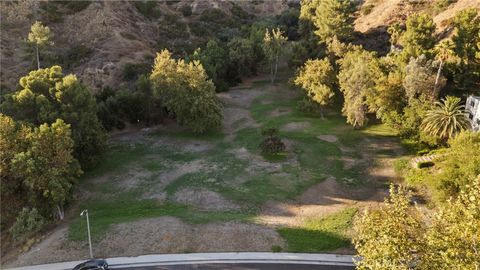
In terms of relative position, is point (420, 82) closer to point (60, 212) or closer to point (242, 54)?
point (242, 54)

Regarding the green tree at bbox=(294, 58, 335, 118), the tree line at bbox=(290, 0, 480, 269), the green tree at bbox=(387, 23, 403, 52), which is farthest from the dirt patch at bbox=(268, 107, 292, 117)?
the green tree at bbox=(387, 23, 403, 52)

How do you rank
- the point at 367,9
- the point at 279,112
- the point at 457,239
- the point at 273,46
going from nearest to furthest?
the point at 457,239
the point at 279,112
the point at 273,46
the point at 367,9

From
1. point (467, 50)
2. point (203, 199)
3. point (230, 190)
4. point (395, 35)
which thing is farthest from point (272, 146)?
point (395, 35)

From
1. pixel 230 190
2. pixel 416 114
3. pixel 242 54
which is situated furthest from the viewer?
pixel 242 54

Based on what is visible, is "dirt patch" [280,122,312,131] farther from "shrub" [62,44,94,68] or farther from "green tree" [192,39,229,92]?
"shrub" [62,44,94,68]

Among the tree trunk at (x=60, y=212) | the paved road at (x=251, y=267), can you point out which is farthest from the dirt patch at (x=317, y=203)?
the tree trunk at (x=60, y=212)

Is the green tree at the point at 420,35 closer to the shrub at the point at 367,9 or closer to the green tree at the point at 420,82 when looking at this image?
the green tree at the point at 420,82
